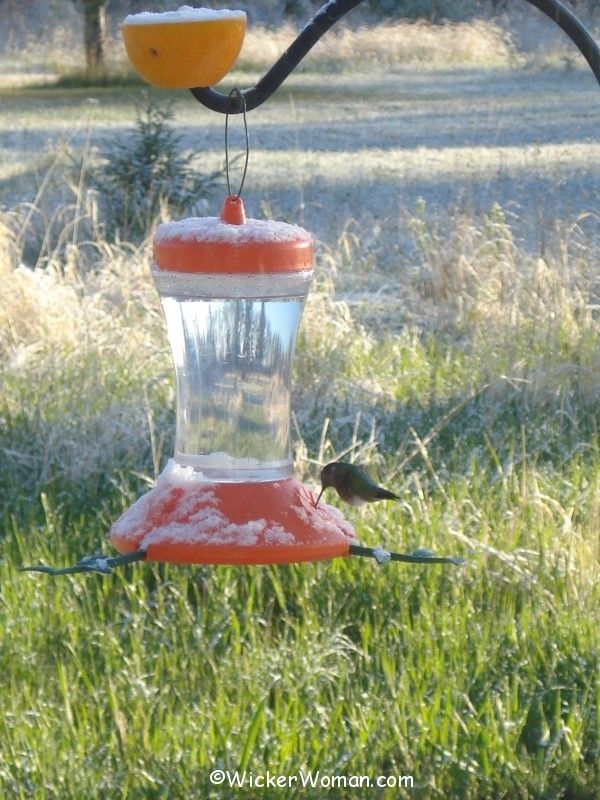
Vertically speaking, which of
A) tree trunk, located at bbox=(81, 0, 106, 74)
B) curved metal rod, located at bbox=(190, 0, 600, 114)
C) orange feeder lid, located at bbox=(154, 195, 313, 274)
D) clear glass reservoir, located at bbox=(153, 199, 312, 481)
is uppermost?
curved metal rod, located at bbox=(190, 0, 600, 114)

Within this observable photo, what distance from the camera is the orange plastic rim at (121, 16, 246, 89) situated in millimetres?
1577

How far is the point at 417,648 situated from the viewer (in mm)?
3217

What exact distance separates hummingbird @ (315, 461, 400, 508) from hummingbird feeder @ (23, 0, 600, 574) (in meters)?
0.03

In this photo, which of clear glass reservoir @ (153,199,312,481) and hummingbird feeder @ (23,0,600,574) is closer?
hummingbird feeder @ (23,0,600,574)

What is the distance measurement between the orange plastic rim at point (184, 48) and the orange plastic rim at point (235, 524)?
0.53m

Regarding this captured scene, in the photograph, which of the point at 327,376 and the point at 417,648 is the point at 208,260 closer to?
the point at 417,648

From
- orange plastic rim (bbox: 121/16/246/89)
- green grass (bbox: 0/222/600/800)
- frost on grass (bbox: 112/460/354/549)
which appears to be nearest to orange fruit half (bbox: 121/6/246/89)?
orange plastic rim (bbox: 121/16/246/89)

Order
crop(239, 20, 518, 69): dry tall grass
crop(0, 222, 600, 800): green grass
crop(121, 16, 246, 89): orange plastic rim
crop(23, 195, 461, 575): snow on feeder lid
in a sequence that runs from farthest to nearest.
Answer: crop(239, 20, 518, 69): dry tall grass, crop(0, 222, 600, 800): green grass, crop(23, 195, 461, 575): snow on feeder lid, crop(121, 16, 246, 89): orange plastic rim

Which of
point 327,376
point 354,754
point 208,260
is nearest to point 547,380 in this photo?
point 327,376

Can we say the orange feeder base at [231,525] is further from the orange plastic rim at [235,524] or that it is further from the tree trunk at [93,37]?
the tree trunk at [93,37]

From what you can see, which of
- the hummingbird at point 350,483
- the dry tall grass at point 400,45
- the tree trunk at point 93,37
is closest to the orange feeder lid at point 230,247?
the hummingbird at point 350,483

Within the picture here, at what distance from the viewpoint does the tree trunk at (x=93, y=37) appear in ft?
69.1

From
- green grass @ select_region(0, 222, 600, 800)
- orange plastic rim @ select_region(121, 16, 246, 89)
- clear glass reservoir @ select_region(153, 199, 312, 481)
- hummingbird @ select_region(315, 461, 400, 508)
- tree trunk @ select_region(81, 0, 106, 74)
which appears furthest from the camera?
tree trunk @ select_region(81, 0, 106, 74)

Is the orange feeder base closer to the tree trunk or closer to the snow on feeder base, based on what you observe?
the snow on feeder base
